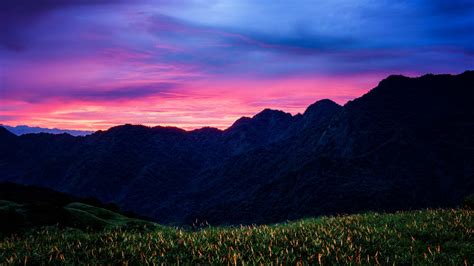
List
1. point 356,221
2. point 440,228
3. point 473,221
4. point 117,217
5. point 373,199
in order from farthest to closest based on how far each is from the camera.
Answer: point 373,199 → point 117,217 → point 356,221 → point 473,221 → point 440,228

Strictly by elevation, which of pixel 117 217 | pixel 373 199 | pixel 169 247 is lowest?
pixel 373 199

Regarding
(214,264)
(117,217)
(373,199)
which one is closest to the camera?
(214,264)

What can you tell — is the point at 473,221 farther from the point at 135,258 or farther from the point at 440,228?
the point at 135,258

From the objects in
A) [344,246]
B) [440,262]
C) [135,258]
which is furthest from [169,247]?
[440,262]

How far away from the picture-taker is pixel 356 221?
47.1 ft

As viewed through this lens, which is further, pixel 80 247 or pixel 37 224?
pixel 37 224

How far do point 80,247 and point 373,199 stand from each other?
203835 millimetres

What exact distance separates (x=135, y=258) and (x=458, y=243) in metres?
8.35

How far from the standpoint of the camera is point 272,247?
9898mm

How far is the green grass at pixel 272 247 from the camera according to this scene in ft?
28.8

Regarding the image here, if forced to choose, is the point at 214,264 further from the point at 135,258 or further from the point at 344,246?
the point at 344,246

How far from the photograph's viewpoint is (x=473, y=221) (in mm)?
12828

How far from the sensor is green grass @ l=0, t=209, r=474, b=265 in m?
8.77

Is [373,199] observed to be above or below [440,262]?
below
